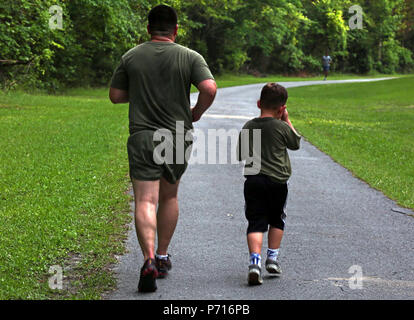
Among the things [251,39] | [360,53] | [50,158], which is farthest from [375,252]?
[360,53]

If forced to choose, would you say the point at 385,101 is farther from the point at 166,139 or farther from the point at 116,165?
the point at 166,139

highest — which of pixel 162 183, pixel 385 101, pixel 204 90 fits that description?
pixel 204 90

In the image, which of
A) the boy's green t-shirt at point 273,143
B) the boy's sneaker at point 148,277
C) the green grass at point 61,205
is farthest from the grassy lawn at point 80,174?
the boy's green t-shirt at point 273,143

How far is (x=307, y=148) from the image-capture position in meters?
13.7

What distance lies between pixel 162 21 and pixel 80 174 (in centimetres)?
538

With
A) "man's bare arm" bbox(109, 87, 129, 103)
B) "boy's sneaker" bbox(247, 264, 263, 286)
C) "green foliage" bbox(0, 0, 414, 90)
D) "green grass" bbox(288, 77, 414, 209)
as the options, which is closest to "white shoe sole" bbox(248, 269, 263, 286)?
"boy's sneaker" bbox(247, 264, 263, 286)

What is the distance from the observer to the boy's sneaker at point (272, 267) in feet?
16.8

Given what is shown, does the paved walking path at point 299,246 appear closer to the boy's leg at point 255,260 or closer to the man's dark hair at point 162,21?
the boy's leg at point 255,260

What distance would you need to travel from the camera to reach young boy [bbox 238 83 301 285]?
16.6 ft

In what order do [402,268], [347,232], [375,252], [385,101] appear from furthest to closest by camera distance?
[385,101]
[347,232]
[375,252]
[402,268]

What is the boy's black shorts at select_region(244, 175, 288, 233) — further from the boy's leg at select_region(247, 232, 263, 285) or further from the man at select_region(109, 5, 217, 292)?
the man at select_region(109, 5, 217, 292)

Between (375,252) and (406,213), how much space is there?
2128mm

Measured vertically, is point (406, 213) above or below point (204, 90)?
below

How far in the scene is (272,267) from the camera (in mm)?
5109
